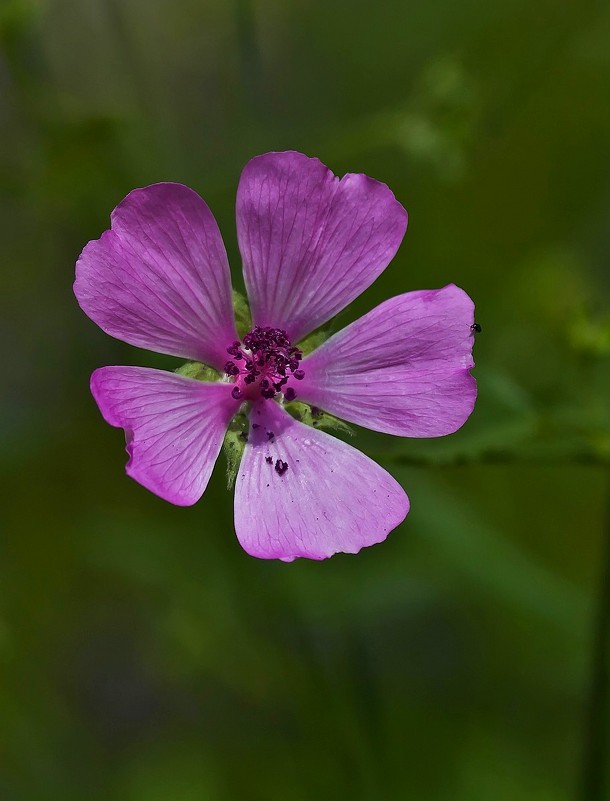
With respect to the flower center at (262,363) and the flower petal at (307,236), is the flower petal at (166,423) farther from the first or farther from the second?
the flower petal at (307,236)

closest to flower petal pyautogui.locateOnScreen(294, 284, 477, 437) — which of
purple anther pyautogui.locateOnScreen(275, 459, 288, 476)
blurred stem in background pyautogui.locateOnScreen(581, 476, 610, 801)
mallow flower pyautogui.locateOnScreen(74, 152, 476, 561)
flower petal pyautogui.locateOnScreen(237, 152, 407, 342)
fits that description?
mallow flower pyautogui.locateOnScreen(74, 152, 476, 561)

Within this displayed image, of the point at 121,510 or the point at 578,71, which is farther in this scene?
the point at 578,71

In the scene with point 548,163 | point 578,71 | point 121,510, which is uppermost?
point 578,71

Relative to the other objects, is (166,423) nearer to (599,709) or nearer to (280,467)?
(280,467)

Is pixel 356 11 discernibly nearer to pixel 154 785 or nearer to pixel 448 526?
pixel 448 526

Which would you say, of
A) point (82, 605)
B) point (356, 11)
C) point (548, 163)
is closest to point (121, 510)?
point (82, 605)

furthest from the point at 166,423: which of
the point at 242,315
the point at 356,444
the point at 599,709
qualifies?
the point at 599,709

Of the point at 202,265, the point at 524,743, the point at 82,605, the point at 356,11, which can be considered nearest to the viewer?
the point at 202,265

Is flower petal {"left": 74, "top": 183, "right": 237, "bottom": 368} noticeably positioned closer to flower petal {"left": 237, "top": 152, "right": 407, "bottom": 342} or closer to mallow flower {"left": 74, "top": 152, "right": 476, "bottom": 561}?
mallow flower {"left": 74, "top": 152, "right": 476, "bottom": 561}
